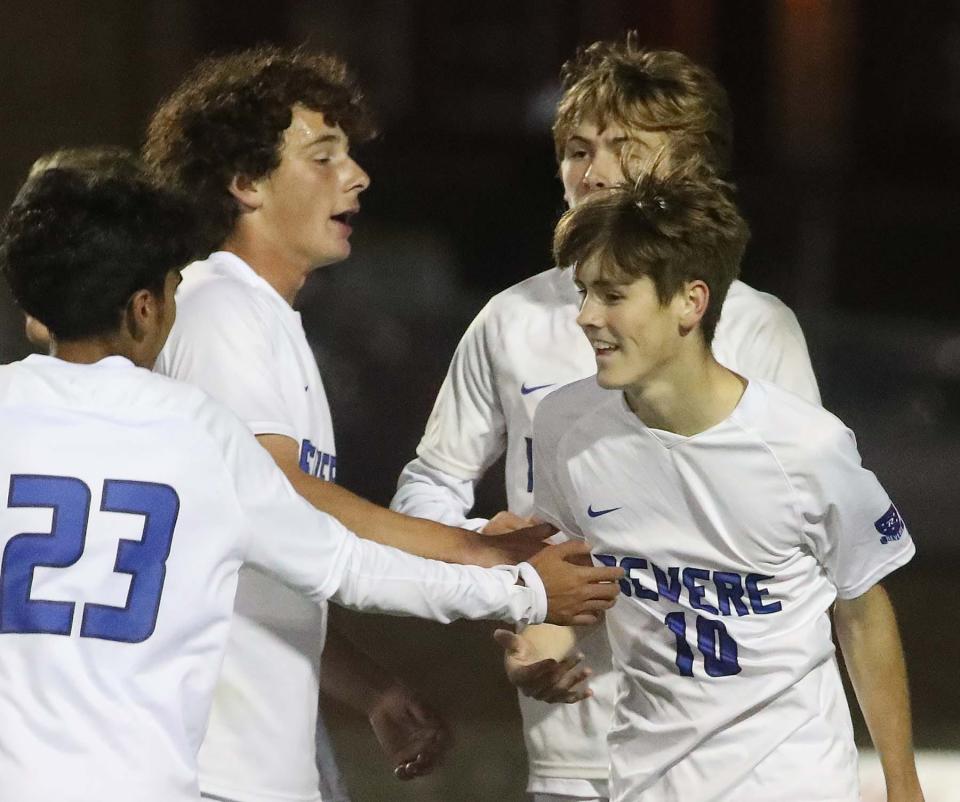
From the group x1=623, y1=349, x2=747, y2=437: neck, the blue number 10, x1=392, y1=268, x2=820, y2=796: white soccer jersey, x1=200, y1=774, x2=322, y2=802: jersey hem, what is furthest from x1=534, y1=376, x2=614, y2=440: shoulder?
the blue number 10

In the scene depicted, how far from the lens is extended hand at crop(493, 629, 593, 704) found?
2.85m

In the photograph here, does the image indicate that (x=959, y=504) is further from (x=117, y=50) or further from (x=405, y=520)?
(x=405, y=520)

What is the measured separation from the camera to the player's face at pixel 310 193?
3002 millimetres

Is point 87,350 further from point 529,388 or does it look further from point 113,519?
point 529,388

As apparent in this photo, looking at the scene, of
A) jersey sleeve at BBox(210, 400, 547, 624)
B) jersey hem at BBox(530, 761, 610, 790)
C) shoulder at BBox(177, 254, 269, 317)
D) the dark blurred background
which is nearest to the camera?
jersey sleeve at BBox(210, 400, 547, 624)

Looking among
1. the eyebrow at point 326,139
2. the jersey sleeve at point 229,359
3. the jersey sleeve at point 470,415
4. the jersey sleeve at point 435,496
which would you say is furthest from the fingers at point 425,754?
the eyebrow at point 326,139

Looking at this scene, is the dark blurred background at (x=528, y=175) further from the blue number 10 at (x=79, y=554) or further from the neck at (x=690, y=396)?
the blue number 10 at (x=79, y=554)

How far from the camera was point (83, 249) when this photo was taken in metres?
2.28

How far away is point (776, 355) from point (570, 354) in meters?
0.36

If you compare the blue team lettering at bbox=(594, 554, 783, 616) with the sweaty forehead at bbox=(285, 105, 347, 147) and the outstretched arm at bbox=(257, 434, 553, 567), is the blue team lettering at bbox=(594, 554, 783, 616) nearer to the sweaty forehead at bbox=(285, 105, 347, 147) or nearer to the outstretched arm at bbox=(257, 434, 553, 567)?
the outstretched arm at bbox=(257, 434, 553, 567)

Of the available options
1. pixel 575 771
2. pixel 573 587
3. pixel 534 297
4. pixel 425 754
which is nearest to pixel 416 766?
pixel 425 754

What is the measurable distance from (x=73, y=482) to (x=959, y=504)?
25.8ft

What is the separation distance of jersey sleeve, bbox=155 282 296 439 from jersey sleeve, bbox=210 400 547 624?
310mm

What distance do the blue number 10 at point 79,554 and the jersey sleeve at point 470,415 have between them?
3.61 feet
